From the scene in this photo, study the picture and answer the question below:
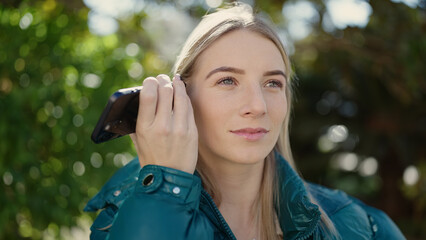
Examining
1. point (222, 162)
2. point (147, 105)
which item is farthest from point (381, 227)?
point (147, 105)

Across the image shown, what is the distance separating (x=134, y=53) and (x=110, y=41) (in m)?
0.26

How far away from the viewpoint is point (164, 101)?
1.57m

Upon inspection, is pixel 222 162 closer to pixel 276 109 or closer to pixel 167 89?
pixel 276 109

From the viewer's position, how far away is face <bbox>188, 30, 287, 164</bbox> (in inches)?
70.3

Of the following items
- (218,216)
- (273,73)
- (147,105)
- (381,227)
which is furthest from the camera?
(381,227)

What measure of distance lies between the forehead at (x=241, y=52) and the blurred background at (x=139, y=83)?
0.70m

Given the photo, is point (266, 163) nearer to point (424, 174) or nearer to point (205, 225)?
point (205, 225)

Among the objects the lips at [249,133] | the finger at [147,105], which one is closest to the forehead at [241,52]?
the lips at [249,133]

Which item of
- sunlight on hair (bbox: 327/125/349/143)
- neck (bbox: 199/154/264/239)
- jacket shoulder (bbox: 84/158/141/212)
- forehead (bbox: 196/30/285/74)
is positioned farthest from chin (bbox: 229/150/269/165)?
sunlight on hair (bbox: 327/125/349/143)

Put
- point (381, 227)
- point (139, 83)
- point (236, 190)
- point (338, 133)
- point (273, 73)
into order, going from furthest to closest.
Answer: point (338, 133), point (139, 83), point (381, 227), point (236, 190), point (273, 73)

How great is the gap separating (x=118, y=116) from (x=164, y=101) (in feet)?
0.57

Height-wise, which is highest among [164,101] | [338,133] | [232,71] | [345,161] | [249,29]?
[249,29]

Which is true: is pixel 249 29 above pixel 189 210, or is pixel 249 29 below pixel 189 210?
above

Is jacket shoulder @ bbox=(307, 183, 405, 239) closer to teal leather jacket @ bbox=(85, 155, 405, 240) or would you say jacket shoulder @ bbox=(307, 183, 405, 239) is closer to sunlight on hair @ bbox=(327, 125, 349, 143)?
teal leather jacket @ bbox=(85, 155, 405, 240)
